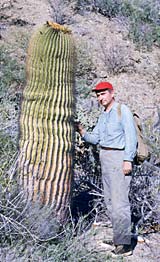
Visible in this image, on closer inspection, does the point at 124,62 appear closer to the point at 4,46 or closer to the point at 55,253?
the point at 4,46

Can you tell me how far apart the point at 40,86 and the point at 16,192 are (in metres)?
1.17

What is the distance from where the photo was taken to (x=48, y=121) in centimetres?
627

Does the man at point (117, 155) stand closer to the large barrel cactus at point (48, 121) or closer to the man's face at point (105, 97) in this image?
the man's face at point (105, 97)

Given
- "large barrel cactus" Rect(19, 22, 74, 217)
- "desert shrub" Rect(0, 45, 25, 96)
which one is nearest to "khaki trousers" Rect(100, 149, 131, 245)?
"large barrel cactus" Rect(19, 22, 74, 217)

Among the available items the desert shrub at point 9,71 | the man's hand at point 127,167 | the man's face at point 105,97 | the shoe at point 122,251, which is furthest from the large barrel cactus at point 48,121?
the desert shrub at point 9,71

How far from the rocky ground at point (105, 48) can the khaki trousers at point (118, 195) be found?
5515mm

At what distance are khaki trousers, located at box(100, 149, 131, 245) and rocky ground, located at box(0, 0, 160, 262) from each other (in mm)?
5515

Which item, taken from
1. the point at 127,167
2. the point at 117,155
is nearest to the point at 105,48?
the point at 117,155

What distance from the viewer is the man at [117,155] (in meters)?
6.35

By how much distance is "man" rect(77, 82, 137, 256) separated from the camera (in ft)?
20.8

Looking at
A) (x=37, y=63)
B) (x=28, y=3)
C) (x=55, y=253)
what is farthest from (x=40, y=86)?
(x=28, y=3)

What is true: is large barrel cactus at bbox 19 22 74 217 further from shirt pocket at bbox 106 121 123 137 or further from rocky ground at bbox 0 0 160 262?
rocky ground at bbox 0 0 160 262

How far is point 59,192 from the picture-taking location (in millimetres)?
6363

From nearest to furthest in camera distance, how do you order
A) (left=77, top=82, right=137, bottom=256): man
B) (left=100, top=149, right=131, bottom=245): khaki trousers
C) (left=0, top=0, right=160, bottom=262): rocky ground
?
(left=77, top=82, right=137, bottom=256): man → (left=100, top=149, right=131, bottom=245): khaki trousers → (left=0, top=0, right=160, bottom=262): rocky ground
